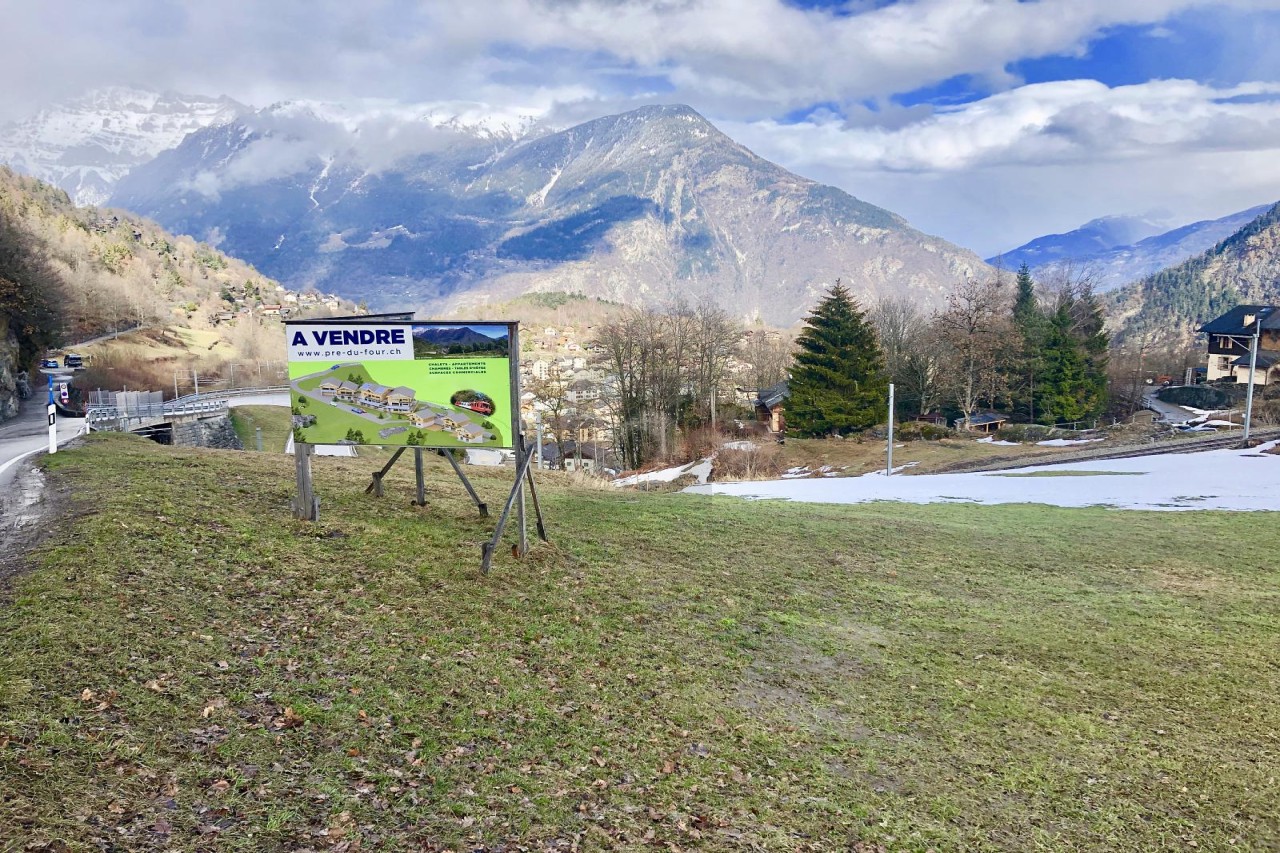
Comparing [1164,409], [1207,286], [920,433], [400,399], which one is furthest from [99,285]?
[1207,286]

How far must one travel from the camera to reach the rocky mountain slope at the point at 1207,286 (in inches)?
6393

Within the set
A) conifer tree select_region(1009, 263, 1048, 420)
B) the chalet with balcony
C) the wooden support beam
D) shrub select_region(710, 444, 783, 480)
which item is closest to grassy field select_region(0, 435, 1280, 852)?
the wooden support beam

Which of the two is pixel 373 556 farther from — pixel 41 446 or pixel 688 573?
pixel 41 446

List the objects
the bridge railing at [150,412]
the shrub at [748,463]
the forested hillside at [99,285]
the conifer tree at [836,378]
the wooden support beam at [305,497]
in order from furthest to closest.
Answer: the conifer tree at [836,378] < the forested hillside at [99,285] < the shrub at [748,463] < the bridge railing at [150,412] < the wooden support beam at [305,497]

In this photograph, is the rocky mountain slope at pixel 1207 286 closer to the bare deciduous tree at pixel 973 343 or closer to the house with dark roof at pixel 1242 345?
the house with dark roof at pixel 1242 345

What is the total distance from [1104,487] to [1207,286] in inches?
7534

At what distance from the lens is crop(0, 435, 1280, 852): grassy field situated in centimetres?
496

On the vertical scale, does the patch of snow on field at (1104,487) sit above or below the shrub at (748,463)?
above

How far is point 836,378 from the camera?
50.2 m

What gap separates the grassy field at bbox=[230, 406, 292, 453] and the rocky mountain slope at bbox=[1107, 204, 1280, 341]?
153 m

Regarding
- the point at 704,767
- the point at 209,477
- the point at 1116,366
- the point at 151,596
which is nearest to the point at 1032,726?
the point at 704,767

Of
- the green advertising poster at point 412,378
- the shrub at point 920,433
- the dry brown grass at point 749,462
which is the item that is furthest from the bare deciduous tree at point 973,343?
the green advertising poster at point 412,378

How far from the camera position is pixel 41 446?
18219 mm

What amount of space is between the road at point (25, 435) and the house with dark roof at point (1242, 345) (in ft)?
268
